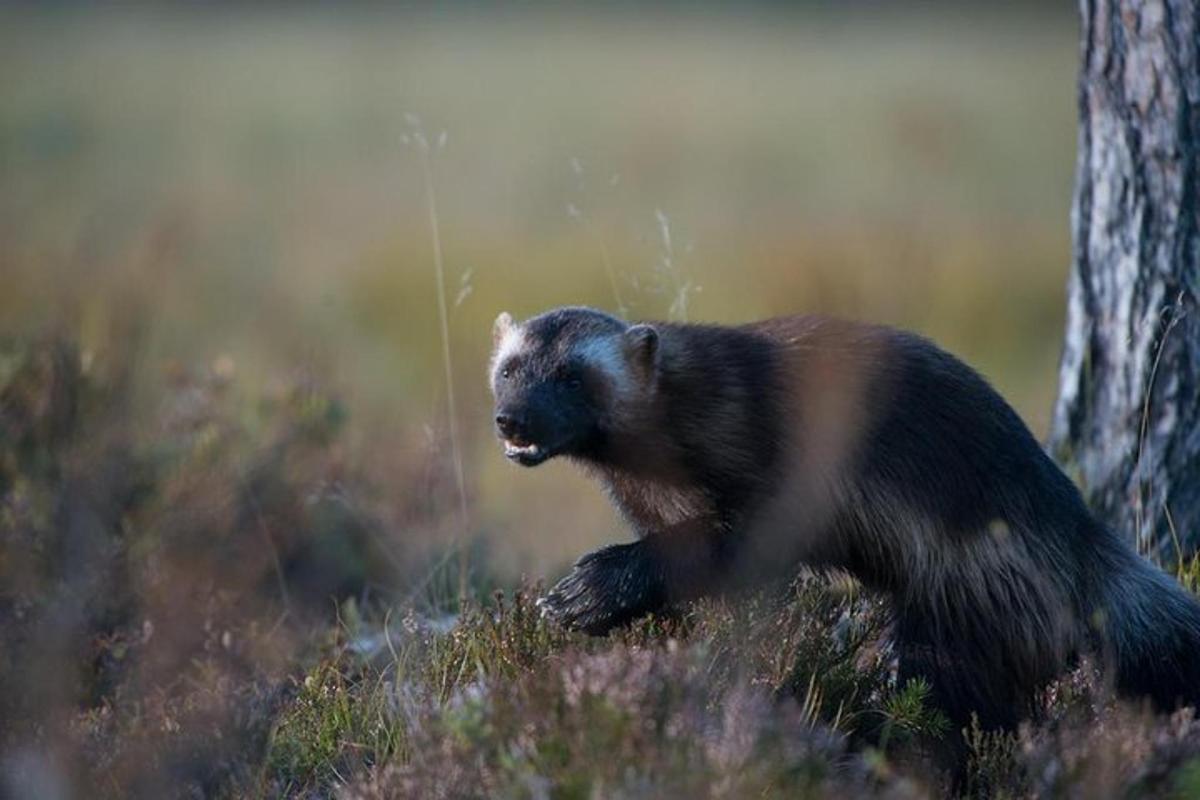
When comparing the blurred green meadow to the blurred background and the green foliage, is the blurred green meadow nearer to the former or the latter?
the blurred background

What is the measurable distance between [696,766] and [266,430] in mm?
4532

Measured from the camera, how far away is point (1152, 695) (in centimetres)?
530

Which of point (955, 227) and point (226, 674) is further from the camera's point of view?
point (955, 227)

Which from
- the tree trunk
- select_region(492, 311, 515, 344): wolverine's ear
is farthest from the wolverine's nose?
the tree trunk

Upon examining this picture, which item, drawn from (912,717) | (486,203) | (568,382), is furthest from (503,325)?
(486,203)

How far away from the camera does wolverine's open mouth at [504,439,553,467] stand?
213 inches

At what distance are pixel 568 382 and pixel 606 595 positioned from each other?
66 cm

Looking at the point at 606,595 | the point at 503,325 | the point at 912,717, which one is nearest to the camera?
the point at 912,717

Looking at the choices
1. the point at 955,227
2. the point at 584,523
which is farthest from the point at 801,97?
the point at 584,523

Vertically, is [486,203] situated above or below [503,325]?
below

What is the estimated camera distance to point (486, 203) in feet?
67.5

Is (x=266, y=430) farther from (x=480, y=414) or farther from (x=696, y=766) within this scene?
(x=696, y=766)

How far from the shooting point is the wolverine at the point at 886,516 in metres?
5.27

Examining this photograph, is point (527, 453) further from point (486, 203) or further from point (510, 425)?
point (486, 203)
